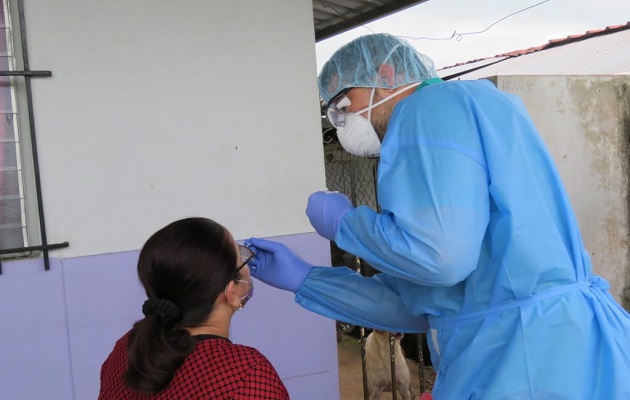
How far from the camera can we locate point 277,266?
1.96 m

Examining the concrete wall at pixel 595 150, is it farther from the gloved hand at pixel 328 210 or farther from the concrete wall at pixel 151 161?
the gloved hand at pixel 328 210

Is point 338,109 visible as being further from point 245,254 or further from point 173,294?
point 173,294

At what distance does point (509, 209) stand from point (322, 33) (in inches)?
140

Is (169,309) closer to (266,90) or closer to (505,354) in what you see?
(505,354)

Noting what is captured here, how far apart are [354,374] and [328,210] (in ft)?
13.9

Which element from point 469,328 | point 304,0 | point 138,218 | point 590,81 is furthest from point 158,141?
point 590,81

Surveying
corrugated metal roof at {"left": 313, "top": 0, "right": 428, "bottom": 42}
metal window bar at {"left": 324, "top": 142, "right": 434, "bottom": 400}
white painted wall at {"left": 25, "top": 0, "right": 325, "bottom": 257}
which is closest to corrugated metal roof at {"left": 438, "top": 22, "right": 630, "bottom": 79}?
metal window bar at {"left": 324, "top": 142, "right": 434, "bottom": 400}

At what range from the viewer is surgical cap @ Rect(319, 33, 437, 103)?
1.84m

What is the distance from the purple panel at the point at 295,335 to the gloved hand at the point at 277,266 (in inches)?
32.1

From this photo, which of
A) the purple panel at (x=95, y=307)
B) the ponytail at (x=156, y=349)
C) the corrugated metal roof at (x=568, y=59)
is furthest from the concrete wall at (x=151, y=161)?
the corrugated metal roof at (x=568, y=59)

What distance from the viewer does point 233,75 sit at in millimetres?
2770

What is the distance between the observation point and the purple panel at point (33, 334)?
239cm

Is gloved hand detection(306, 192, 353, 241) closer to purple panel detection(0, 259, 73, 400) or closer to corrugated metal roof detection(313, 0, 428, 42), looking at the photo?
purple panel detection(0, 259, 73, 400)

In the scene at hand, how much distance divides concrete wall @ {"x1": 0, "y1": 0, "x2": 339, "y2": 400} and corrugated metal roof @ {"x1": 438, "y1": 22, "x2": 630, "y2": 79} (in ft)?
11.5
